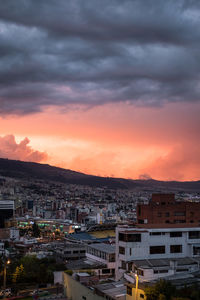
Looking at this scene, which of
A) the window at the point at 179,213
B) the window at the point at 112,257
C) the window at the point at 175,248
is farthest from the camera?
the window at the point at 179,213

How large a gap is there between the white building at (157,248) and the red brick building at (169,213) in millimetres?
5763

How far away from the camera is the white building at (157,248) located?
44250 mm

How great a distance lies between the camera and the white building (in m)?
44.2

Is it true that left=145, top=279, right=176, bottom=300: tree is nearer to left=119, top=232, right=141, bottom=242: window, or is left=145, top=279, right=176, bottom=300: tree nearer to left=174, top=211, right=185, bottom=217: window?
left=119, top=232, right=141, bottom=242: window

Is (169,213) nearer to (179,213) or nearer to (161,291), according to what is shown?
(179,213)

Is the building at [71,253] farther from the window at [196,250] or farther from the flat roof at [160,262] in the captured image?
the flat roof at [160,262]

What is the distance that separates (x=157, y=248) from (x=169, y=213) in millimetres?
8967

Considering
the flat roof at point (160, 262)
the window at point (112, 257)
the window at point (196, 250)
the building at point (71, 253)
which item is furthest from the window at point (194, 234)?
the building at point (71, 253)

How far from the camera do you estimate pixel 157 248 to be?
47.4 metres

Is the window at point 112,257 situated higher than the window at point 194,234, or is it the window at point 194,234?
the window at point 194,234

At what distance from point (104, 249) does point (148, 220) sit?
6.08 m

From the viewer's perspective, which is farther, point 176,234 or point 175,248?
point 176,234

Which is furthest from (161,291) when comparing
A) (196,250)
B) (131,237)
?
(196,250)

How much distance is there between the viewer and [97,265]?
2120 inches
